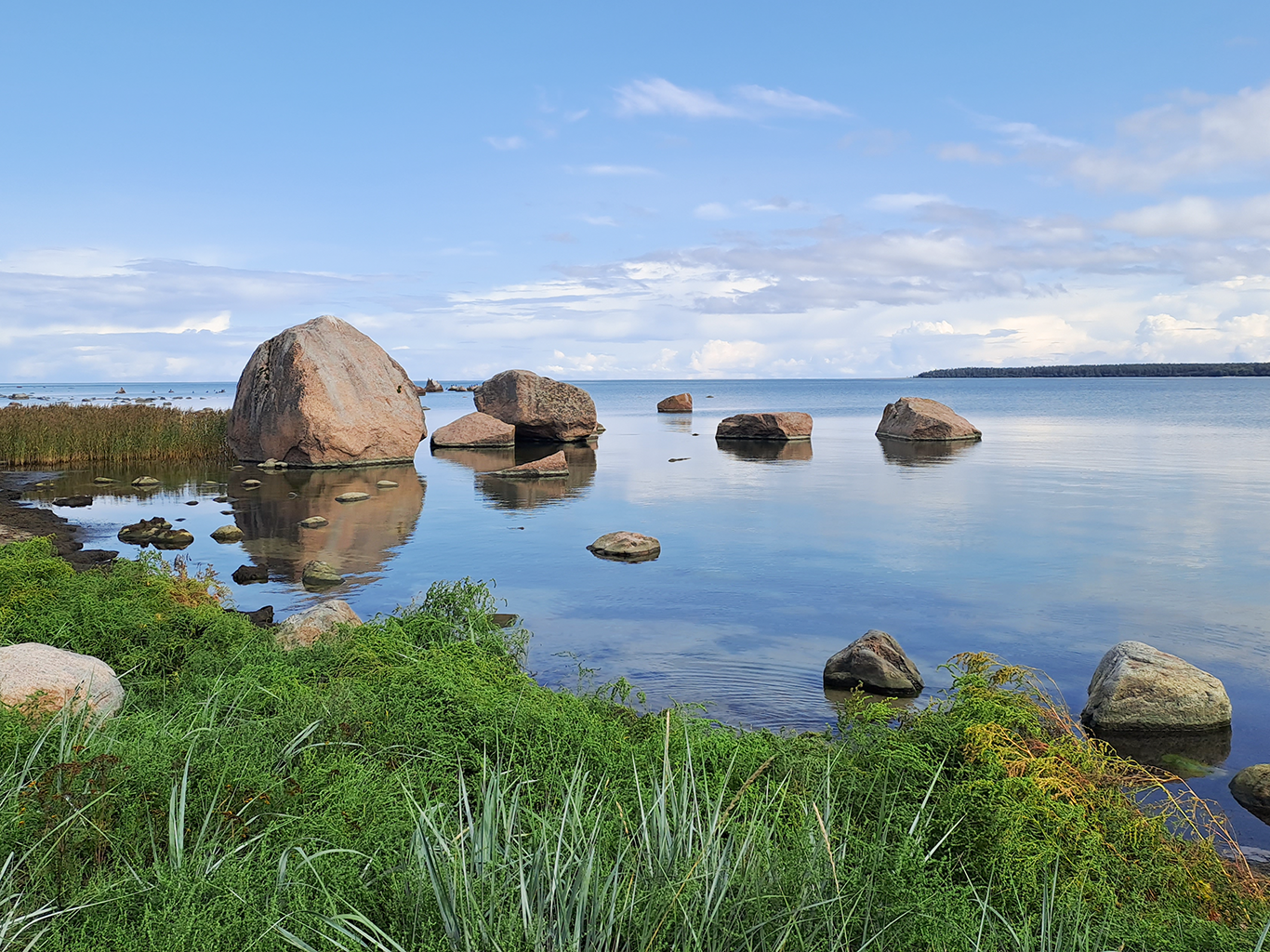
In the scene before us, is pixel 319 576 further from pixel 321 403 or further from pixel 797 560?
pixel 321 403

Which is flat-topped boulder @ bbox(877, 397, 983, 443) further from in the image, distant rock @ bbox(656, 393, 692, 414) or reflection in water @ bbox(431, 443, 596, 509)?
distant rock @ bbox(656, 393, 692, 414)

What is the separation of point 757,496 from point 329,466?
11.9 meters

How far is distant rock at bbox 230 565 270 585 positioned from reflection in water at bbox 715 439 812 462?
20.0 meters

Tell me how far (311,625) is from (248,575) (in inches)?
173

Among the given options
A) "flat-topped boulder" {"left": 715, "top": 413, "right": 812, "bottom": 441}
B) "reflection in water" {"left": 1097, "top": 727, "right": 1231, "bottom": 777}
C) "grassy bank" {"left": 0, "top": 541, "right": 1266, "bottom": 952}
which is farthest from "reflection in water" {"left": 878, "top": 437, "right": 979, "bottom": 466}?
"grassy bank" {"left": 0, "top": 541, "right": 1266, "bottom": 952}

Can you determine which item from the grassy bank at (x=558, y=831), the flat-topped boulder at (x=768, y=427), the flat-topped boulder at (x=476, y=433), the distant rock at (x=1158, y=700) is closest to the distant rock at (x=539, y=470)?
the flat-topped boulder at (x=476, y=433)

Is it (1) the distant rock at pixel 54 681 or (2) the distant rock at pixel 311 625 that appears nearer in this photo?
(1) the distant rock at pixel 54 681

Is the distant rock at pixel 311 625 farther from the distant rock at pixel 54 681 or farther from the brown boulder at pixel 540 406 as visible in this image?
the brown boulder at pixel 540 406

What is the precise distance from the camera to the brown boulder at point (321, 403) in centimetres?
2456

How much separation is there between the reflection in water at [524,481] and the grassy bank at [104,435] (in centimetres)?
713

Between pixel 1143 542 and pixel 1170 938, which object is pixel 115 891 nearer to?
pixel 1170 938

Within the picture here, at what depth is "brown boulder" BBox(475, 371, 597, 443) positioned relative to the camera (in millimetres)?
35250

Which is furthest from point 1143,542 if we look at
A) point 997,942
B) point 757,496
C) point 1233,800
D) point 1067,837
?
point 997,942

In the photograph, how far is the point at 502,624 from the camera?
9984mm
